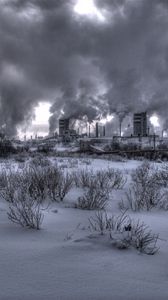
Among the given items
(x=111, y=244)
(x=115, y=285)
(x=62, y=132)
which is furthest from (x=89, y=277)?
(x=62, y=132)

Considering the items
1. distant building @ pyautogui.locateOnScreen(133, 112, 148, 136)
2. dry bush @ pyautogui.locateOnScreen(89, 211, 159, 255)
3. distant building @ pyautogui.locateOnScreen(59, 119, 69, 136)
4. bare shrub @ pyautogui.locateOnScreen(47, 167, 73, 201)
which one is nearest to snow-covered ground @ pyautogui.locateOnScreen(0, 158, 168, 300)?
dry bush @ pyautogui.locateOnScreen(89, 211, 159, 255)

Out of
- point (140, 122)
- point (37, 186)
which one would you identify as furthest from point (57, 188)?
point (140, 122)

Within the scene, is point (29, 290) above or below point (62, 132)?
below

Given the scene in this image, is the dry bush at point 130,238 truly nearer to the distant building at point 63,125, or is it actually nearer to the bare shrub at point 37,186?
the bare shrub at point 37,186

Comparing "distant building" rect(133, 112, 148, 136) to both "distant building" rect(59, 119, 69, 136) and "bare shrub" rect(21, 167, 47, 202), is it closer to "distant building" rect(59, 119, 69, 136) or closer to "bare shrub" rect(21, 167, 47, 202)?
"distant building" rect(59, 119, 69, 136)

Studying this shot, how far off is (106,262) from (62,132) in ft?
364

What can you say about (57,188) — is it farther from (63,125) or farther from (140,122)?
(63,125)

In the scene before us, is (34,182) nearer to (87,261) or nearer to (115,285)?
(87,261)

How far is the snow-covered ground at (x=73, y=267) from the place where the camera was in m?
1.99

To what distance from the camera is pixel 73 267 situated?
239 cm

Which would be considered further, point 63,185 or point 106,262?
point 63,185

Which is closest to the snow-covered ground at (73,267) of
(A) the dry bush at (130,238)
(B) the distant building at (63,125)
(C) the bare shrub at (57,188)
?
(A) the dry bush at (130,238)

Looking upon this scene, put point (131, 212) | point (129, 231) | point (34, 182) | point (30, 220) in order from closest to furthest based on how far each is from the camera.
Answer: point (129, 231) < point (30, 220) < point (131, 212) < point (34, 182)

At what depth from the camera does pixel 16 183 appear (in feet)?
19.9
